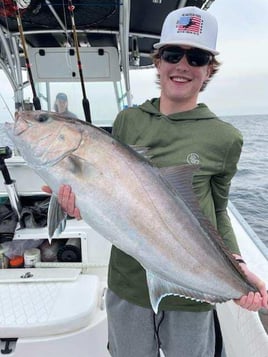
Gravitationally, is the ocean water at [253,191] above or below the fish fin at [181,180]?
below

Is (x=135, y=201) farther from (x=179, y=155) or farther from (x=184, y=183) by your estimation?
(x=179, y=155)

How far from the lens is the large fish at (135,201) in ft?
4.19

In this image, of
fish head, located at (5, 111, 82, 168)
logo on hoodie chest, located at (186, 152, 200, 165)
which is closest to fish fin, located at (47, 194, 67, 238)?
fish head, located at (5, 111, 82, 168)

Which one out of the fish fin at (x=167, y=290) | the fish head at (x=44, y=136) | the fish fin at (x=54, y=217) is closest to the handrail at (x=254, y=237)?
the fish fin at (x=167, y=290)

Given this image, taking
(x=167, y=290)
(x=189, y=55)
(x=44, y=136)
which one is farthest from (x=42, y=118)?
(x=167, y=290)

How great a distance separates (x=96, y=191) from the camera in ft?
4.18

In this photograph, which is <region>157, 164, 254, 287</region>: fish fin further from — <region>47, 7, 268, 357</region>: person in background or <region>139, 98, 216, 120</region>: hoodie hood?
<region>139, 98, 216, 120</region>: hoodie hood

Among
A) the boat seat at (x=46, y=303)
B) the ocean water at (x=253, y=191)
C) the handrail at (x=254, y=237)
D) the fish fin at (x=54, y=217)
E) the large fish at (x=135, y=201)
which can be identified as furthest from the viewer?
the ocean water at (x=253, y=191)

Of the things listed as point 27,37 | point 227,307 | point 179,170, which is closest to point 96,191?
point 179,170

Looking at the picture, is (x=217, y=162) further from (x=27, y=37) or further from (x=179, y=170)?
(x=27, y=37)

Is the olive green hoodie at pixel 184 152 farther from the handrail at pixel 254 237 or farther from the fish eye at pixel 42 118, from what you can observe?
the handrail at pixel 254 237

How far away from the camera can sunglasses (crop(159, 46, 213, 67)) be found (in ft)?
5.02

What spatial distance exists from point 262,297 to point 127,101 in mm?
5274

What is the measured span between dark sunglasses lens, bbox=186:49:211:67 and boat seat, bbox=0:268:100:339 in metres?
1.76
